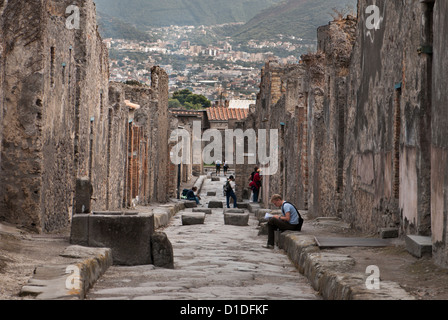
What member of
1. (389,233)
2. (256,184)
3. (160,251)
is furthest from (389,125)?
(256,184)

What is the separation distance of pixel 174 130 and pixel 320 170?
18.0 metres

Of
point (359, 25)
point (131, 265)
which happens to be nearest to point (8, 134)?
point (131, 265)

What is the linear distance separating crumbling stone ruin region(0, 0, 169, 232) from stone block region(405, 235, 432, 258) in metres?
4.31

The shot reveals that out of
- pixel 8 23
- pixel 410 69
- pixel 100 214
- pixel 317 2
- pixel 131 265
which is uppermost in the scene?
pixel 317 2

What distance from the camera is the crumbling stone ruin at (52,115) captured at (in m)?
10.5

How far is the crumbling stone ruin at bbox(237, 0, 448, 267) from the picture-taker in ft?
25.8

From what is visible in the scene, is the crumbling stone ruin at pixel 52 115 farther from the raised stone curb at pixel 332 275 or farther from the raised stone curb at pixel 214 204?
the raised stone curb at pixel 214 204

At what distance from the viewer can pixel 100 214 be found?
9.54m

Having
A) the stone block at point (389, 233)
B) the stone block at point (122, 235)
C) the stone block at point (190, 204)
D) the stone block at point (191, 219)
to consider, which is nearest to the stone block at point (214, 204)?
the stone block at point (190, 204)

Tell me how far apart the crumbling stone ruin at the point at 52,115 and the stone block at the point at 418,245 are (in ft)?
14.2

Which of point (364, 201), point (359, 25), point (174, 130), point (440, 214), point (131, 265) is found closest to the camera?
point (440, 214)

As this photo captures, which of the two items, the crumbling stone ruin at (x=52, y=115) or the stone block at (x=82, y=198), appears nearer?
the stone block at (x=82, y=198)

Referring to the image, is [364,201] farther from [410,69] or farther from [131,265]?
[131,265]

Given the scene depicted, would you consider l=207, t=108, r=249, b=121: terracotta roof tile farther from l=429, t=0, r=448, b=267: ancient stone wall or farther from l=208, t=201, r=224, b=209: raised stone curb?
l=429, t=0, r=448, b=267: ancient stone wall
